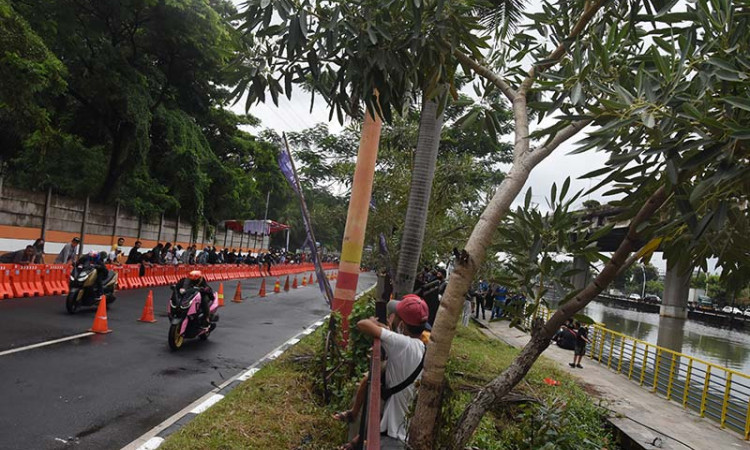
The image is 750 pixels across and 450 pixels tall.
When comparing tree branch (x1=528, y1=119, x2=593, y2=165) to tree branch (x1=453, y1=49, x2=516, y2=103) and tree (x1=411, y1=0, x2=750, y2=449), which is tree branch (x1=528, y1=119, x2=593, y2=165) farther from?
tree branch (x1=453, y1=49, x2=516, y2=103)

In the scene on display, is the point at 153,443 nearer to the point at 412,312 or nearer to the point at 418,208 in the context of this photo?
the point at 412,312

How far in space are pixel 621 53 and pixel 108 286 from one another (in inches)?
466

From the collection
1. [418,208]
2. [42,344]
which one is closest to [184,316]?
[42,344]

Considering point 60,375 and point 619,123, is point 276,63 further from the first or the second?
point 60,375

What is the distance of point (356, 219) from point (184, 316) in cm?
372

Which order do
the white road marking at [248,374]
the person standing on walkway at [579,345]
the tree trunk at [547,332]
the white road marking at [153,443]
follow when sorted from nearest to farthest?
the tree trunk at [547,332], the white road marking at [153,443], the white road marking at [248,374], the person standing on walkway at [579,345]

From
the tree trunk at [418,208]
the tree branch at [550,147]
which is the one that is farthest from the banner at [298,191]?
the tree branch at [550,147]

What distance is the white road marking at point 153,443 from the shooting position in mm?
5078

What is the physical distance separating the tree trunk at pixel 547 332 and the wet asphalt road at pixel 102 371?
332 centimetres

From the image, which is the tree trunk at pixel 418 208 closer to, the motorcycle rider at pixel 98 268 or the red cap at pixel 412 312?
the red cap at pixel 412 312

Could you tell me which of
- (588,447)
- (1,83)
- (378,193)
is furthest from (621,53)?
(1,83)

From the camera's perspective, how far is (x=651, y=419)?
8.91 metres

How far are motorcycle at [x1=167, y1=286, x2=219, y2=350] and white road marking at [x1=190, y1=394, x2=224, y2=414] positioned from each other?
8.79 feet

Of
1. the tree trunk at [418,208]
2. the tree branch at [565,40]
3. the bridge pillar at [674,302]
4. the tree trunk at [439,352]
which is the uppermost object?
the tree branch at [565,40]
